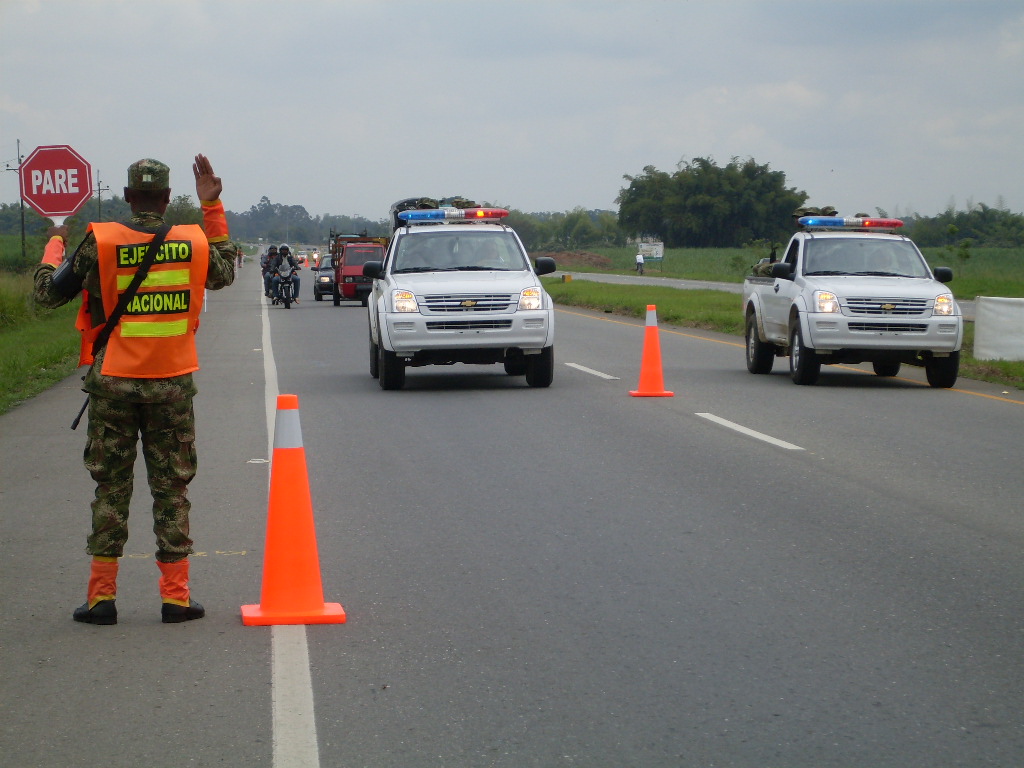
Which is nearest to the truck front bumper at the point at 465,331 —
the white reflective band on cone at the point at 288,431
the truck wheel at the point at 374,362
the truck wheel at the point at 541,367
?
the truck wheel at the point at 541,367

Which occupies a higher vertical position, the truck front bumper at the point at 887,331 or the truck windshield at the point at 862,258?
the truck windshield at the point at 862,258

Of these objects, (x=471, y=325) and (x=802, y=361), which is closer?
(x=471, y=325)

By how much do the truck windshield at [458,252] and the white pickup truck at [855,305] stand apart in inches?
126

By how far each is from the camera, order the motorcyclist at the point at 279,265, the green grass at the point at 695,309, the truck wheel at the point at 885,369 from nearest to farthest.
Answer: the green grass at the point at 695,309 < the truck wheel at the point at 885,369 < the motorcyclist at the point at 279,265

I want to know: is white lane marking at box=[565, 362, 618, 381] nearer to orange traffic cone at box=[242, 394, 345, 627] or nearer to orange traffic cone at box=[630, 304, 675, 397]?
orange traffic cone at box=[630, 304, 675, 397]

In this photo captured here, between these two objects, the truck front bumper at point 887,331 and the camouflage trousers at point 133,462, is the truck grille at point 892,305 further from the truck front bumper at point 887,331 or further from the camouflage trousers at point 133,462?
the camouflage trousers at point 133,462

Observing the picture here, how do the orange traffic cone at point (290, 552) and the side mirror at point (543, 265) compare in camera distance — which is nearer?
the orange traffic cone at point (290, 552)

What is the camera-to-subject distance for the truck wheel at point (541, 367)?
52.9 ft

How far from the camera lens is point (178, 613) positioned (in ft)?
19.6

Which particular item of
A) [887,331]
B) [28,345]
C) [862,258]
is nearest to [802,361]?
[887,331]

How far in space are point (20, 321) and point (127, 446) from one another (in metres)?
24.5

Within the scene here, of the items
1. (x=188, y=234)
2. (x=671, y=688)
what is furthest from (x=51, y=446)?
(x=671, y=688)

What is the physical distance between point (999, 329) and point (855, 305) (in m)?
5.03

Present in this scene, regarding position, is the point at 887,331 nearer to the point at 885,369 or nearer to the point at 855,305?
the point at 855,305
